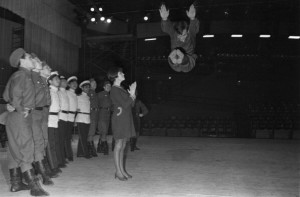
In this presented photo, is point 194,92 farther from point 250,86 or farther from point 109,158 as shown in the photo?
point 109,158

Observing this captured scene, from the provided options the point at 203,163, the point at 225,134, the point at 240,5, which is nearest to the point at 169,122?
the point at 225,134

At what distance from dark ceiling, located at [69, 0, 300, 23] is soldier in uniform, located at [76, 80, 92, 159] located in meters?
3.77

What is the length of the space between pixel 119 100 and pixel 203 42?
976 cm

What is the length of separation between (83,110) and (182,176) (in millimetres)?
2133

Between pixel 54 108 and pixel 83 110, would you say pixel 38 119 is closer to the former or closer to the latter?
pixel 54 108

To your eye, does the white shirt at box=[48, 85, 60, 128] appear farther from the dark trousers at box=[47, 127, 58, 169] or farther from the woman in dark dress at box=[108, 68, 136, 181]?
the woman in dark dress at box=[108, 68, 136, 181]

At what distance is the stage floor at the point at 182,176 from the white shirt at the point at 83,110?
0.67 metres

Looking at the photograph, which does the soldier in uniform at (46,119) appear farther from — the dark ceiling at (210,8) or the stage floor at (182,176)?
the dark ceiling at (210,8)

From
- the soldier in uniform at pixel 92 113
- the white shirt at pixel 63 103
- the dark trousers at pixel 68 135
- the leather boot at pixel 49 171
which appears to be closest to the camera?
the leather boot at pixel 49 171

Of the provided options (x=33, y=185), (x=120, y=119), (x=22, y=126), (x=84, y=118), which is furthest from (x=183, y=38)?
(x=33, y=185)

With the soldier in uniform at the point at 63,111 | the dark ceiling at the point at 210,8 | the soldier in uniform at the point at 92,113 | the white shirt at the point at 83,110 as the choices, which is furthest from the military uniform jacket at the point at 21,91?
the dark ceiling at the point at 210,8

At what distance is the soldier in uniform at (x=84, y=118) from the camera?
5.69m

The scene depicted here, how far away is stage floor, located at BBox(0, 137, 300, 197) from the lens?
3.54 metres

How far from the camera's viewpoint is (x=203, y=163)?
5582 millimetres
